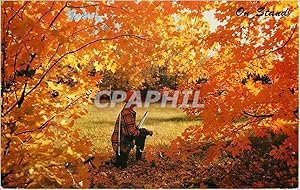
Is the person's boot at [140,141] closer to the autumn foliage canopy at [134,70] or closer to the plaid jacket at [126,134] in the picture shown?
the plaid jacket at [126,134]

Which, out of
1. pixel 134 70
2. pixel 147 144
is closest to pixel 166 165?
pixel 147 144

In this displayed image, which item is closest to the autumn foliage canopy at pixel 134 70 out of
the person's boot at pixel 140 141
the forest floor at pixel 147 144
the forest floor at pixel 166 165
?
the forest floor at pixel 166 165

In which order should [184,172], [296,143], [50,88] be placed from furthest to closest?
[184,172] < [296,143] < [50,88]

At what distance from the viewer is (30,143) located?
4078 millimetres

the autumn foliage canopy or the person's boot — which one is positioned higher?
the autumn foliage canopy

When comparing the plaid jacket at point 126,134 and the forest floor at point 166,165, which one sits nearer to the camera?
the forest floor at point 166,165

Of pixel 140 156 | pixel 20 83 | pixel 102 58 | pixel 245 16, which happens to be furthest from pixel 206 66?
pixel 20 83

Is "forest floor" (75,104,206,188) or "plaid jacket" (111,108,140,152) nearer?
"forest floor" (75,104,206,188)

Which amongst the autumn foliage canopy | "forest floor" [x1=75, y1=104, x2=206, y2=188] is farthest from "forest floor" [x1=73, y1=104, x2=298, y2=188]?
the autumn foliage canopy

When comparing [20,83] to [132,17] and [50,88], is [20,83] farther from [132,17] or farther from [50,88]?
[132,17]

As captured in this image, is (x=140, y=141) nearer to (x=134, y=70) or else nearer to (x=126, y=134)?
(x=126, y=134)

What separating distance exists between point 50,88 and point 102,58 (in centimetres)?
74

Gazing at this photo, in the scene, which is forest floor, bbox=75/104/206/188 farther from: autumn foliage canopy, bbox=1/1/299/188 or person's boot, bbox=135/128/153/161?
→ autumn foliage canopy, bbox=1/1/299/188

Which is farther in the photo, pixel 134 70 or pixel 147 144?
pixel 147 144
